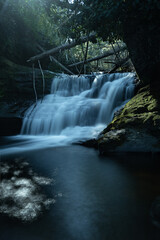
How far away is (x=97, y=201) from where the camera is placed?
2906mm

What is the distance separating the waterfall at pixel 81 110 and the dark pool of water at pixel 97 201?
136 inches

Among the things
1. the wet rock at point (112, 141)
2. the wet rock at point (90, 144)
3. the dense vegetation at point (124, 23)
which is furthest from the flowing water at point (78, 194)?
the dense vegetation at point (124, 23)

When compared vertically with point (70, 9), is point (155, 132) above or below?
below

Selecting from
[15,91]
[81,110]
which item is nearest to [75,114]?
[81,110]

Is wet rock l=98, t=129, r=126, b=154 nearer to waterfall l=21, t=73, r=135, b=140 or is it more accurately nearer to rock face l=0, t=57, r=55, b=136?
waterfall l=21, t=73, r=135, b=140

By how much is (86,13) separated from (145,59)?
9.60 ft

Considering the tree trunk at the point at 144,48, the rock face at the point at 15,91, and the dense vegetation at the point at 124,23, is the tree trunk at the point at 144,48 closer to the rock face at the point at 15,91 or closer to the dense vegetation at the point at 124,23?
the dense vegetation at the point at 124,23

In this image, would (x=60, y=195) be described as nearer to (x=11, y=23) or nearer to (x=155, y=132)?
(x=155, y=132)

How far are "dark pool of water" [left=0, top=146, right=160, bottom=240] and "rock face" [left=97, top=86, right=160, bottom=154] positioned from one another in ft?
1.15

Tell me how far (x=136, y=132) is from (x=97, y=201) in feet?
9.99

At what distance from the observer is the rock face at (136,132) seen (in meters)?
5.27

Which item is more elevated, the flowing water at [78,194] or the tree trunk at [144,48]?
the tree trunk at [144,48]

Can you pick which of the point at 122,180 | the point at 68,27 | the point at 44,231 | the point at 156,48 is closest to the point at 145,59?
the point at 156,48

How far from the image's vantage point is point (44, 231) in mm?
2166
